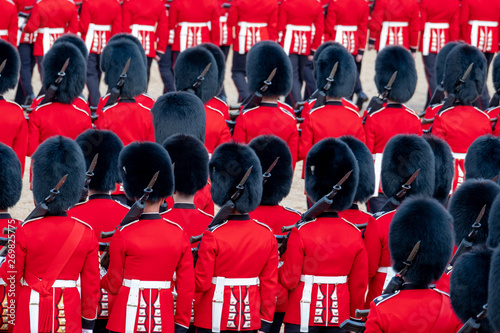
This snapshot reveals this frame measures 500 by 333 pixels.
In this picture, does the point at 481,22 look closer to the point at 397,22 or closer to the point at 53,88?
the point at 397,22

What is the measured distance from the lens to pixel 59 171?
372 cm

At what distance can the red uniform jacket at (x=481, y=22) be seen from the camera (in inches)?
344

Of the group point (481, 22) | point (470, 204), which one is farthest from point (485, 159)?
point (481, 22)

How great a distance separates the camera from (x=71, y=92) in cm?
551

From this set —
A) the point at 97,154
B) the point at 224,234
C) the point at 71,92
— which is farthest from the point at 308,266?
the point at 71,92

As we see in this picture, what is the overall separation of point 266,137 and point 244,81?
410 centimetres

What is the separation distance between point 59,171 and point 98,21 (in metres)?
4.81

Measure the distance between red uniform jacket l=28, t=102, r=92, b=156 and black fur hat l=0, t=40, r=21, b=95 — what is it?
1.00 feet

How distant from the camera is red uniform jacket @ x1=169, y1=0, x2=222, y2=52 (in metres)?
8.40

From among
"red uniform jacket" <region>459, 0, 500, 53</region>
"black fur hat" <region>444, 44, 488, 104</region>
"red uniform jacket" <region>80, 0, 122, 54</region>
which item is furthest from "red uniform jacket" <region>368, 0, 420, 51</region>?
"black fur hat" <region>444, 44, 488, 104</region>

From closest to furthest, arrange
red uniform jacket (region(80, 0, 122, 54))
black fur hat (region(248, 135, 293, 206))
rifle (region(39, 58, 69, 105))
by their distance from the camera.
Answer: black fur hat (region(248, 135, 293, 206)), rifle (region(39, 58, 69, 105)), red uniform jacket (region(80, 0, 122, 54))

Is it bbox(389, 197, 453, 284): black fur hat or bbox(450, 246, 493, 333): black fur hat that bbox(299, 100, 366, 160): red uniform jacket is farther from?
bbox(450, 246, 493, 333): black fur hat

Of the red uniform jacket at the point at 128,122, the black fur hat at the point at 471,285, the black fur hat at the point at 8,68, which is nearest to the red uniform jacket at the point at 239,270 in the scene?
the black fur hat at the point at 471,285

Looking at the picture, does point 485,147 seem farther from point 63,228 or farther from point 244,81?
point 244,81
